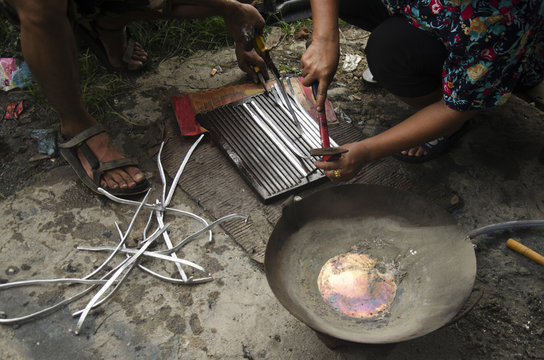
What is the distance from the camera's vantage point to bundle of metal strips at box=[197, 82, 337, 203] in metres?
2.08

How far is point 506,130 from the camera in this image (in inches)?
90.4

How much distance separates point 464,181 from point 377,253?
763 millimetres

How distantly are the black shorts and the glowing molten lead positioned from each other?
0.83 meters

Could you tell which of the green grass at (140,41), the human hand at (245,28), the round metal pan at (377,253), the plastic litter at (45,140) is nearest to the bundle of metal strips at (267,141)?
the human hand at (245,28)

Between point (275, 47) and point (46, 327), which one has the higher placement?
point (275, 47)

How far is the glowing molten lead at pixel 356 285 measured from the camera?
1496mm

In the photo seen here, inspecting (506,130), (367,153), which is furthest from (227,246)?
(506,130)

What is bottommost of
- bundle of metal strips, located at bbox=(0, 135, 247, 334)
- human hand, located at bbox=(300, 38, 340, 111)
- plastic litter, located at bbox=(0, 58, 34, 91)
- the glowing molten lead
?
bundle of metal strips, located at bbox=(0, 135, 247, 334)

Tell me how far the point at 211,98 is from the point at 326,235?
4.03 ft

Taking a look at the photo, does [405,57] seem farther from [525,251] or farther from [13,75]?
[13,75]

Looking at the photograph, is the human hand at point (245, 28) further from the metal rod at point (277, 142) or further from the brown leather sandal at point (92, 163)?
the brown leather sandal at point (92, 163)

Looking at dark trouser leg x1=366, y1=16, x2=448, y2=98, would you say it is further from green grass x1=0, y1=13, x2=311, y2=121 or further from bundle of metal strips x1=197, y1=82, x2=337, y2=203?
green grass x1=0, y1=13, x2=311, y2=121

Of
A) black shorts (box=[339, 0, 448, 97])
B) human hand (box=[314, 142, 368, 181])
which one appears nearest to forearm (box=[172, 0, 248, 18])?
black shorts (box=[339, 0, 448, 97])

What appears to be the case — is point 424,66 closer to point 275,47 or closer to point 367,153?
point 367,153
